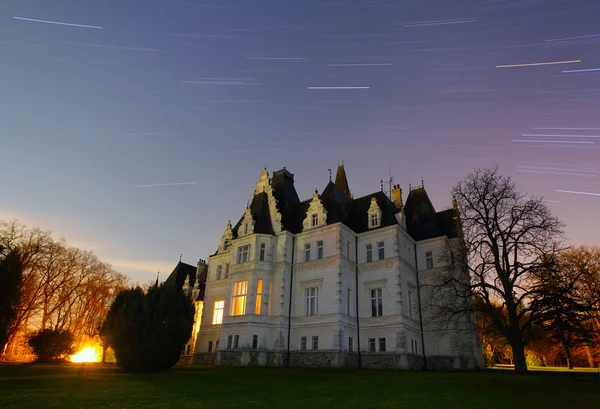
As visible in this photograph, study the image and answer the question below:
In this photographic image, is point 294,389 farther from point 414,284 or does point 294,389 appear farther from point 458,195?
point 414,284

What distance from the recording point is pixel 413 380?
20453 millimetres

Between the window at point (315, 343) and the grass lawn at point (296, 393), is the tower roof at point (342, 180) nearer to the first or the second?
the window at point (315, 343)

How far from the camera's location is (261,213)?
40500 millimetres

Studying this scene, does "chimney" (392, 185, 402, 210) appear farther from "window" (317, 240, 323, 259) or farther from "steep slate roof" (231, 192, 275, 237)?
"steep slate roof" (231, 192, 275, 237)

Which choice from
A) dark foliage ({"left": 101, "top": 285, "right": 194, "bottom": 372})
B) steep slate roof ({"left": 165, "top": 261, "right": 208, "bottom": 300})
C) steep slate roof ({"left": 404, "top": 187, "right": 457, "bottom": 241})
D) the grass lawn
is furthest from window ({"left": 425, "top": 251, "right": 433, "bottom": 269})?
steep slate roof ({"left": 165, "top": 261, "right": 208, "bottom": 300})

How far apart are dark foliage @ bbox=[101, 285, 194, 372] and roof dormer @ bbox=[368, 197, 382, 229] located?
2069cm

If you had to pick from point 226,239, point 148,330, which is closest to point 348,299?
point 226,239

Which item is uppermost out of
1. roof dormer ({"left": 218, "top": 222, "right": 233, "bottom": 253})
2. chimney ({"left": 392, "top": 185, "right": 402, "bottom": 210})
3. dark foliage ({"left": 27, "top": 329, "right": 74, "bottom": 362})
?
chimney ({"left": 392, "top": 185, "right": 402, "bottom": 210})

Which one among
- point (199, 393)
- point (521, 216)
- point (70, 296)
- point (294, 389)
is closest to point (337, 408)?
point (294, 389)

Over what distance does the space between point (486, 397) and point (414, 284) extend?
900 inches

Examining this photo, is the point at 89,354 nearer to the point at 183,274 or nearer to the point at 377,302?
the point at 183,274

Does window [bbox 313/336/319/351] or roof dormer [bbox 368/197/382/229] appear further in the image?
roof dormer [bbox 368/197/382/229]

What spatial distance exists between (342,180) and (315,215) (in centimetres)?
2194

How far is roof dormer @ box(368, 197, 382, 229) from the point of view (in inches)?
1491
